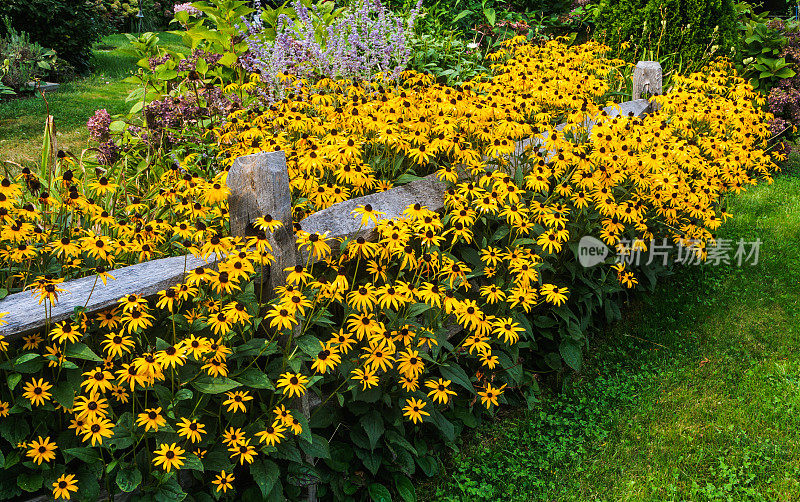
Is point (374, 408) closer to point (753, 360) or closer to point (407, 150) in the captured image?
point (407, 150)

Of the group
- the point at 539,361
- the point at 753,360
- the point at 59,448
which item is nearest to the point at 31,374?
the point at 59,448

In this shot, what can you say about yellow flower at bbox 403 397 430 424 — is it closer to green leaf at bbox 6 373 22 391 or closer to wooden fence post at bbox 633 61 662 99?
green leaf at bbox 6 373 22 391

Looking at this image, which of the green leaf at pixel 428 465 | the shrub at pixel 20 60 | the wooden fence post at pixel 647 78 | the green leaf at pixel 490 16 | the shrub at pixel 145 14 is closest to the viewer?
the green leaf at pixel 428 465

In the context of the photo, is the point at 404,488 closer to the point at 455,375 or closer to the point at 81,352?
the point at 455,375

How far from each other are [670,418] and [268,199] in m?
2.46

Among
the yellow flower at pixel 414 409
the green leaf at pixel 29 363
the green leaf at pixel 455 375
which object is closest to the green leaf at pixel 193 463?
the green leaf at pixel 29 363

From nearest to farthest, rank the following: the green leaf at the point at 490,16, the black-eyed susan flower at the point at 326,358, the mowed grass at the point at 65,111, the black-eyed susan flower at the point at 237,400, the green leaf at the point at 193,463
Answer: the green leaf at the point at 193,463
the black-eyed susan flower at the point at 237,400
the black-eyed susan flower at the point at 326,358
the mowed grass at the point at 65,111
the green leaf at the point at 490,16

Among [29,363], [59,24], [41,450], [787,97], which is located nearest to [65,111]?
[59,24]

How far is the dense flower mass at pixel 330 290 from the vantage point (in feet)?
7.41

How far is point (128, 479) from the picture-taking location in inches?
86.1

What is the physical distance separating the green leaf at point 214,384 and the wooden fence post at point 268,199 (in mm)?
491

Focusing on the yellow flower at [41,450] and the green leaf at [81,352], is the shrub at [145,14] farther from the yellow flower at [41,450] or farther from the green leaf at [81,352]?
the yellow flower at [41,450]

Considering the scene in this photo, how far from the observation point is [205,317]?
2.51 m

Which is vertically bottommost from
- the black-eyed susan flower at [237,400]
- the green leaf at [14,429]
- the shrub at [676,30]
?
the green leaf at [14,429]
